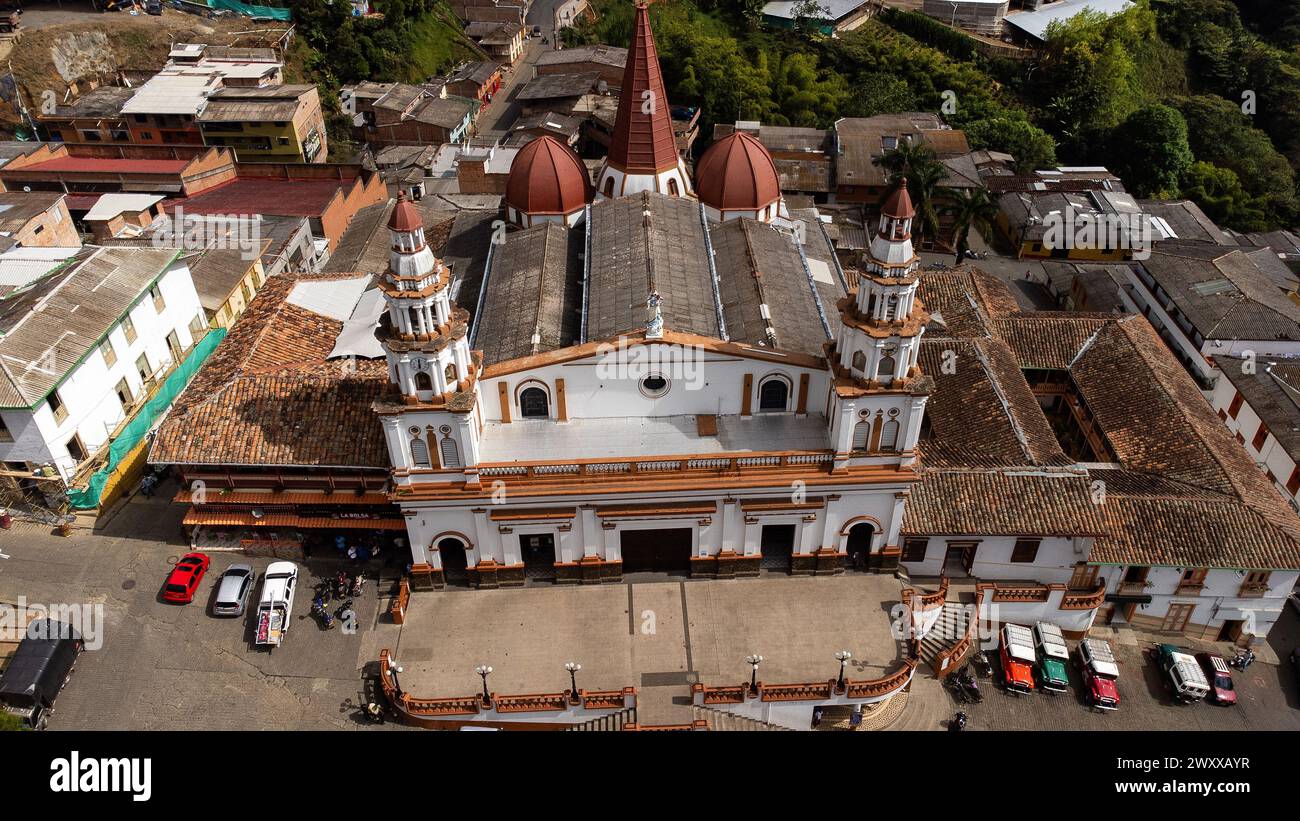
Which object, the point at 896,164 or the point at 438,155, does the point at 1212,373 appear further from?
the point at 438,155

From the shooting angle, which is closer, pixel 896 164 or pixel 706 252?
pixel 706 252

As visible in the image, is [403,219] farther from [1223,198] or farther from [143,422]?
[1223,198]

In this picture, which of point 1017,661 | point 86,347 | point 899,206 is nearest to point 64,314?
point 86,347

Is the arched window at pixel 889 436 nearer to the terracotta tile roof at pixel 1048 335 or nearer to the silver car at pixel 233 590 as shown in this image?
the terracotta tile roof at pixel 1048 335

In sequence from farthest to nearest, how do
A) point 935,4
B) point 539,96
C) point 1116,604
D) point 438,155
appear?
point 935,4
point 539,96
point 438,155
point 1116,604

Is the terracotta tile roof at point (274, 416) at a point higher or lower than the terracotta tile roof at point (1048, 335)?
higher

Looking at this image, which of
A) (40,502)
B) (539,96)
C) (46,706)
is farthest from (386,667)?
(539,96)

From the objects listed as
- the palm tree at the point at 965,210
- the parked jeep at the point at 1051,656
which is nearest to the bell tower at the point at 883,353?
the parked jeep at the point at 1051,656
